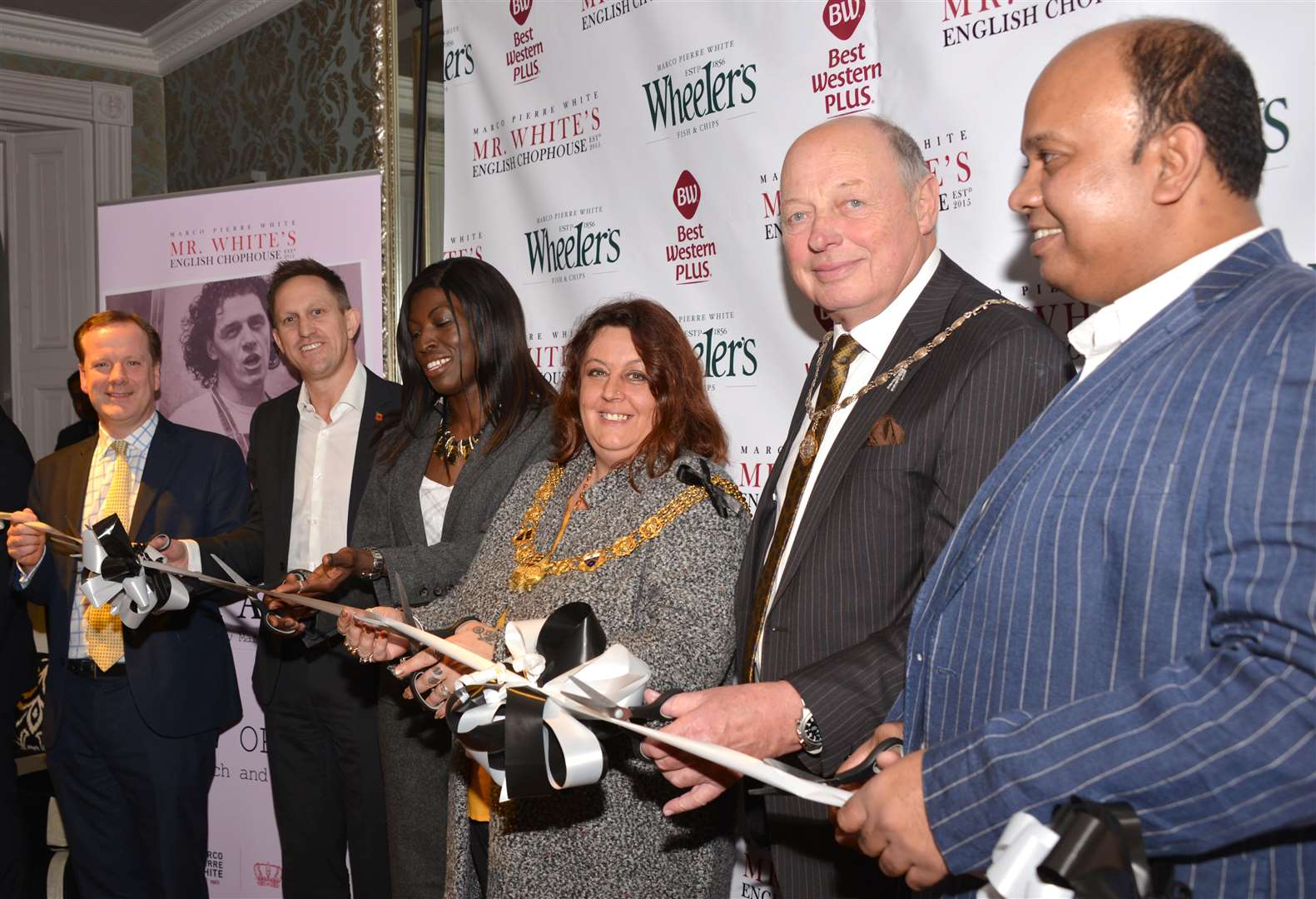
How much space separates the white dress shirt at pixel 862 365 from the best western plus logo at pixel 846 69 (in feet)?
2.47

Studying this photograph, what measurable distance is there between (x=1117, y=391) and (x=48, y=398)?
22.1ft

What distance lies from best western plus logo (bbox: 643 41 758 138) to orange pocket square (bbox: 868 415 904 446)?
134 cm

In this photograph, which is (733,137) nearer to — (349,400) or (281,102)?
(349,400)

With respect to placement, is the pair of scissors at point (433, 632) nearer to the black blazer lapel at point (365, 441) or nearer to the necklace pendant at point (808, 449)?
the necklace pendant at point (808, 449)

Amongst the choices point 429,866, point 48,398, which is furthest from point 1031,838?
point 48,398

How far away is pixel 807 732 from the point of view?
5.11 feet

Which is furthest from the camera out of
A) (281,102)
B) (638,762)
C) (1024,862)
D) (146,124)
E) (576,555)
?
(146,124)

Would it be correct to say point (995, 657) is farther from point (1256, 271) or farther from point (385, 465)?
point (385, 465)

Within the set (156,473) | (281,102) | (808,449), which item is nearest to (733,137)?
(808,449)

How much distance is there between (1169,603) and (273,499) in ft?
9.05

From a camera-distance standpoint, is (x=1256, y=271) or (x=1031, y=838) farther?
(x=1256, y=271)

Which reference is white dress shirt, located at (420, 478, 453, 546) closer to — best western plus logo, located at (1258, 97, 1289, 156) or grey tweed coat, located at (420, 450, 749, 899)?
grey tweed coat, located at (420, 450, 749, 899)

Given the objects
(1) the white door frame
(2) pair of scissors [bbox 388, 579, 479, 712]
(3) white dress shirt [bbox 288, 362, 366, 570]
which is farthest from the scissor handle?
(1) the white door frame

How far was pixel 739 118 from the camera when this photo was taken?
2.73 metres
